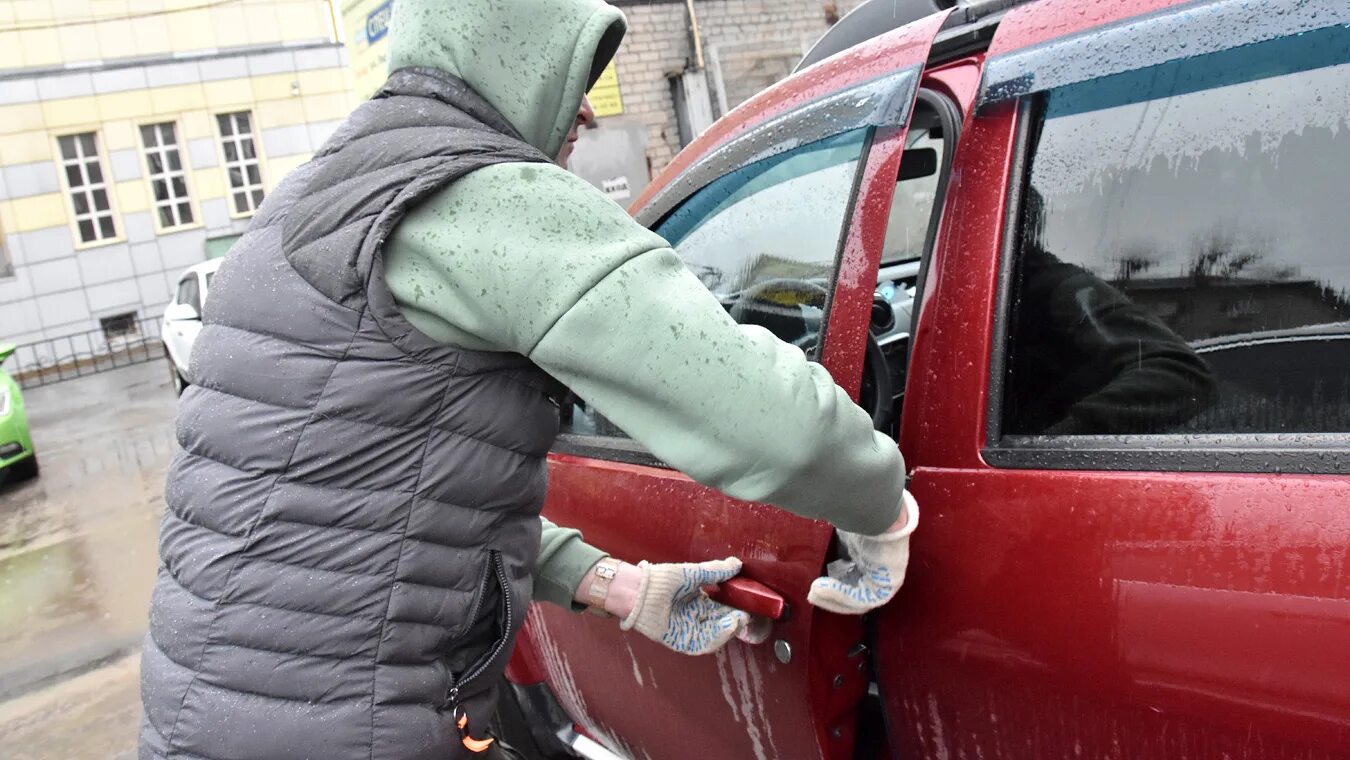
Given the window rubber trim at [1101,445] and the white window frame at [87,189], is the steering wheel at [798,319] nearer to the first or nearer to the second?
the window rubber trim at [1101,445]

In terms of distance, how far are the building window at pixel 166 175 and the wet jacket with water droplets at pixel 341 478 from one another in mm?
18271

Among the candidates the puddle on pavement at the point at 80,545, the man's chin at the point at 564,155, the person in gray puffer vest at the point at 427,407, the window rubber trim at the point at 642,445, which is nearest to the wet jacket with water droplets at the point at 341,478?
the person in gray puffer vest at the point at 427,407

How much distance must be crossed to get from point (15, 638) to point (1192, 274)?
535 cm

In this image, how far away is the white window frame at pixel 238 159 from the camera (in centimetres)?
1761

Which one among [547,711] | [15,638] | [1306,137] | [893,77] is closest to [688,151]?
[893,77]

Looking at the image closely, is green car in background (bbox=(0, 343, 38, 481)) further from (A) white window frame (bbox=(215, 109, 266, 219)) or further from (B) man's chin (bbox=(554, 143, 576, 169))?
(A) white window frame (bbox=(215, 109, 266, 219))

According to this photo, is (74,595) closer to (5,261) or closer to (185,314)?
(185,314)

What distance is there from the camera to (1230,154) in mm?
1183

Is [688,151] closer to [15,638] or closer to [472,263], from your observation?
[472,263]

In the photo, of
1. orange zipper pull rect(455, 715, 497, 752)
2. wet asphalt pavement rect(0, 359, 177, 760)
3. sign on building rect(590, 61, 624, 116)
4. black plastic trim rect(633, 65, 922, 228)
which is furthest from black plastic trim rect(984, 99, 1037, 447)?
sign on building rect(590, 61, 624, 116)

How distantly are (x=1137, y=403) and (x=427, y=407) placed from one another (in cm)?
91

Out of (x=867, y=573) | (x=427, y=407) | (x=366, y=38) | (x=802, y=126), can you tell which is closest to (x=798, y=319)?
(x=802, y=126)

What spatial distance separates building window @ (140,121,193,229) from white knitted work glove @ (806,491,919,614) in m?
18.6

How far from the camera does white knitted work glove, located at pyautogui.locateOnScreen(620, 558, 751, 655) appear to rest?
1.52 metres
